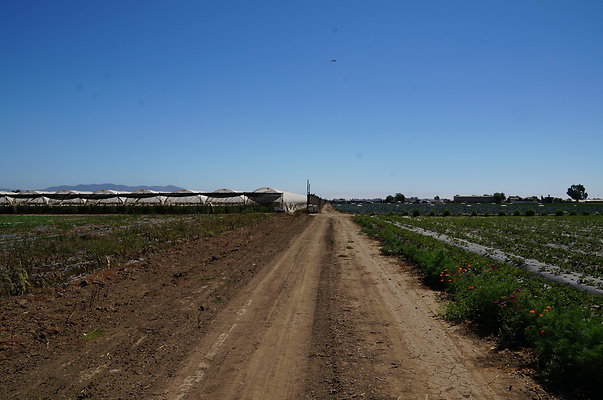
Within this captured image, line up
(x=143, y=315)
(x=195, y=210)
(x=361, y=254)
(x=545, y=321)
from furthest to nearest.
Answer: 1. (x=195, y=210)
2. (x=361, y=254)
3. (x=143, y=315)
4. (x=545, y=321)

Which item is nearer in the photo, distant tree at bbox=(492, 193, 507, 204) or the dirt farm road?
the dirt farm road

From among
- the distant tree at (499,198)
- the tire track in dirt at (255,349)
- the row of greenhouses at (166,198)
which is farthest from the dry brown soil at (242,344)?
the distant tree at (499,198)

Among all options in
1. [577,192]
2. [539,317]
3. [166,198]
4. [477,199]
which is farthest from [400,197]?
[539,317]

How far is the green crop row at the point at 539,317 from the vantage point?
4.85m

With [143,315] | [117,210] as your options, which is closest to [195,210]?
[117,210]

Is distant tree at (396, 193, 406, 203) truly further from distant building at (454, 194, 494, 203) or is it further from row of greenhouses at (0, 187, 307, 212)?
row of greenhouses at (0, 187, 307, 212)

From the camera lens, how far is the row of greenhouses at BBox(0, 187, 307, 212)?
56.9 metres

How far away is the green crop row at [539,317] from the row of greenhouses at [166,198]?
4543cm

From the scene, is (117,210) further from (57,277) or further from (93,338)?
(93,338)

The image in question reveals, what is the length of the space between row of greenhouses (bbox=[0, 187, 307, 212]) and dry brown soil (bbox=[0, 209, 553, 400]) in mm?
44951

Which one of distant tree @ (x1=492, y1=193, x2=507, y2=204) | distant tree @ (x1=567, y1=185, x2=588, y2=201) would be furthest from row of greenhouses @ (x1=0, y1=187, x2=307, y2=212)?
distant tree @ (x1=567, y1=185, x2=588, y2=201)

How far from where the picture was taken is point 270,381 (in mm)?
5266

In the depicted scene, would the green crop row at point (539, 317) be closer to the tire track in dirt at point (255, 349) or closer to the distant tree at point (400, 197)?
the tire track in dirt at point (255, 349)

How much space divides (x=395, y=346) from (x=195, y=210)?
49.4 meters
